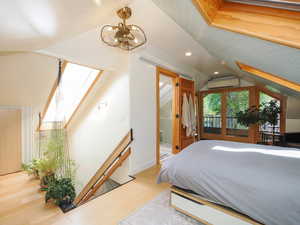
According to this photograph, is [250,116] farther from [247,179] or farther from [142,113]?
[247,179]

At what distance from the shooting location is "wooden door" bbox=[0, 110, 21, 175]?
2.87 meters

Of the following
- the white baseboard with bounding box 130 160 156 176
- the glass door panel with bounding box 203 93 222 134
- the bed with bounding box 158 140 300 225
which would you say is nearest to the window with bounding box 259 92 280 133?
the glass door panel with bounding box 203 93 222 134

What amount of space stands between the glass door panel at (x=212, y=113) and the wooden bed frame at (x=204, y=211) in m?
4.16

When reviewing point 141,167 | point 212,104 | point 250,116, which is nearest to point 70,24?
point 141,167

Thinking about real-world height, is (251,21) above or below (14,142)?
above

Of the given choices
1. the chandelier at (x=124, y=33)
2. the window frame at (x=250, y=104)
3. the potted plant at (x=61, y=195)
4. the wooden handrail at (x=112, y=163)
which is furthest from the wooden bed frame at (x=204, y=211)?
the window frame at (x=250, y=104)

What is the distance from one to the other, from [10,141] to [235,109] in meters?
6.42

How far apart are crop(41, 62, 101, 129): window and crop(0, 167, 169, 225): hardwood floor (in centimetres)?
135

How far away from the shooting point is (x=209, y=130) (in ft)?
17.3

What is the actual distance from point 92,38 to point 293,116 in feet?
17.7

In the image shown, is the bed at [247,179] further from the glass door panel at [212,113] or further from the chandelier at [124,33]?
the glass door panel at [212,113]

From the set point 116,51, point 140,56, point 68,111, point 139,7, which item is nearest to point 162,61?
point 140,56

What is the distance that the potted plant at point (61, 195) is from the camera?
1.80m

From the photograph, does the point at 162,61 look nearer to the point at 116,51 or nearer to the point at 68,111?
the point at 116,51
